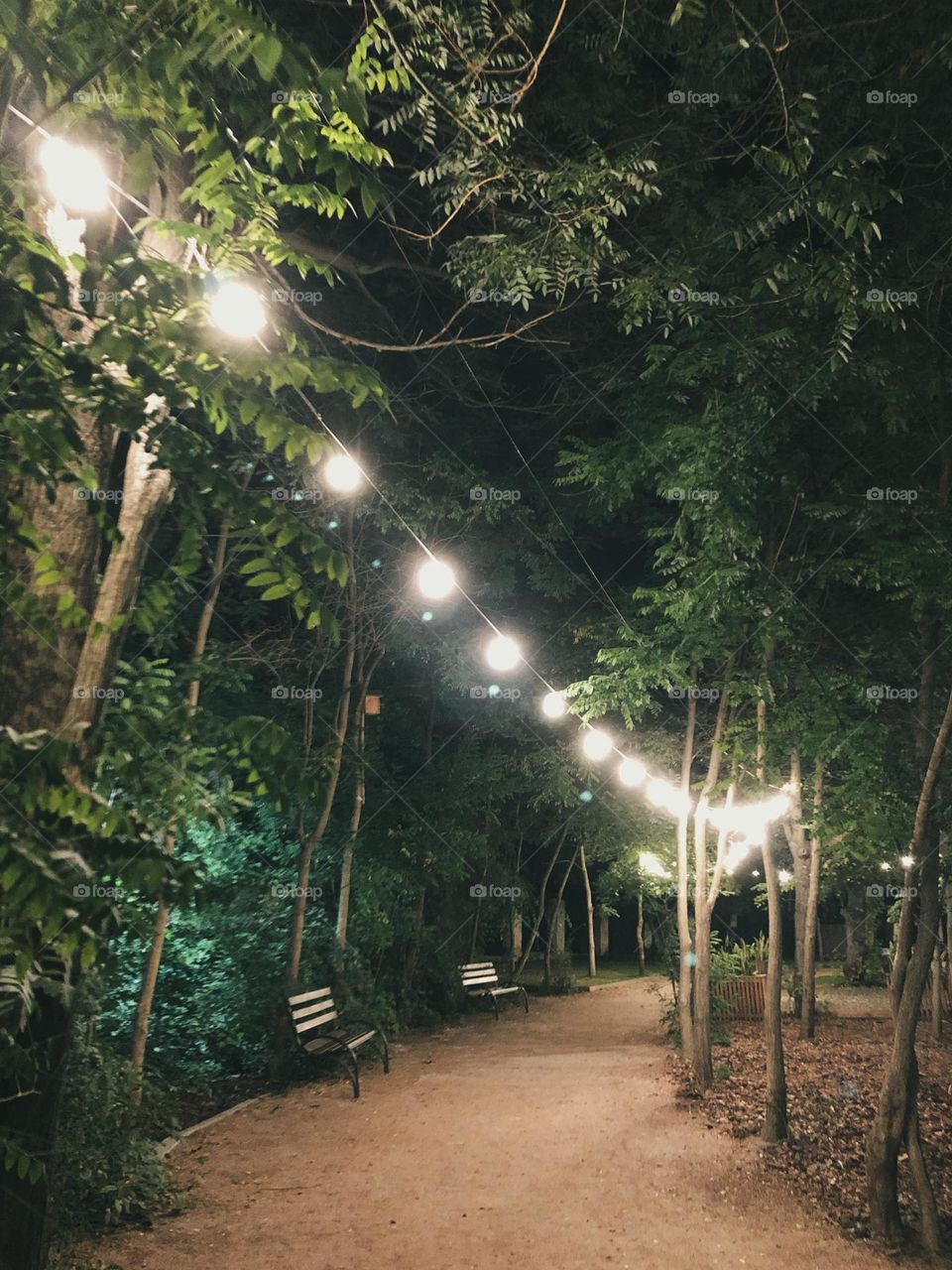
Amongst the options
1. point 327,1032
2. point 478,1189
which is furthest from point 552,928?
point 478,1189

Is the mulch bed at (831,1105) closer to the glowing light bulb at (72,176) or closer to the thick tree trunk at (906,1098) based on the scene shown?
the thick tree trunk at (906,1098)

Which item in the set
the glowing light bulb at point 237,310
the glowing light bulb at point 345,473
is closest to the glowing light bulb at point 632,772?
the glowing light bulb at point 345,473

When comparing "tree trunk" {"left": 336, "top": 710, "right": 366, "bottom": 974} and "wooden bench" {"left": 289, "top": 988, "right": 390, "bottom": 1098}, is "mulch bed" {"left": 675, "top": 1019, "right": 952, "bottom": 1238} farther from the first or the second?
"tree trunk" {"left": 336, "top": 710, "right": 366, "bottom": 974}

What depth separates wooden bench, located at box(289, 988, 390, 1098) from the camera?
9.86 m

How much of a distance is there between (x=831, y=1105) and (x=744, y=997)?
6.32 meters

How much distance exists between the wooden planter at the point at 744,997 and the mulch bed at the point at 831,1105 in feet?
1.29

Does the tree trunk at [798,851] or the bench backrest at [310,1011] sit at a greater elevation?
the tree trunk at [798,851]

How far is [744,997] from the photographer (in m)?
16.3

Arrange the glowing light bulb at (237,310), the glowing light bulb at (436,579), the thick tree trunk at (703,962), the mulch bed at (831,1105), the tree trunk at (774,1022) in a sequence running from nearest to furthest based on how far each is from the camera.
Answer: the glowing light bulb at (237,310), the glowing light bulb at (436,579), the mulch bed at (831,1105), the tree trunk at (774,1022), the thick tree trunk at (703,962)

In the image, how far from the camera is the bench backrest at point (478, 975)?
644 inches

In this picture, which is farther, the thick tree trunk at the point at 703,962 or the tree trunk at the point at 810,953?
the tree trunk at the point at 810,953

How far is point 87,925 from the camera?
6.78 ft

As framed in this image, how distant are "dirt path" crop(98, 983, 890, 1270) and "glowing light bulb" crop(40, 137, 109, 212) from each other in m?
5.91

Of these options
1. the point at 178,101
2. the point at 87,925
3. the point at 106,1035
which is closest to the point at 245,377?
the point at 178,101
